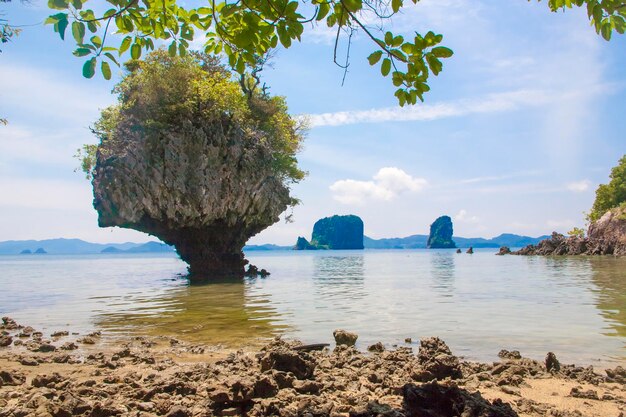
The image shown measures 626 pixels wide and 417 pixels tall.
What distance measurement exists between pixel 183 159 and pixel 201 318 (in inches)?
681

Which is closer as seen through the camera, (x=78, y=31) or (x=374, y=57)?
(x=78, y=31)

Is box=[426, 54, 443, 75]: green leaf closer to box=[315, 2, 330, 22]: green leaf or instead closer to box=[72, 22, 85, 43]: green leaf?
box=[315, 2, 330, 22]: green leaf

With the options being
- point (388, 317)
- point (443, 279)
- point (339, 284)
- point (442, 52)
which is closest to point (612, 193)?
point (443, 279)

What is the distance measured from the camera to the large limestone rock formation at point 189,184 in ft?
90.7

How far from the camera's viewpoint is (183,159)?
2844cm

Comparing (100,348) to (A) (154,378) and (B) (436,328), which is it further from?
(B) (436,328)

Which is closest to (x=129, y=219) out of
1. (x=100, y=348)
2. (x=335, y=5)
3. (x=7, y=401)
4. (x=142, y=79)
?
(x=142, y=79)

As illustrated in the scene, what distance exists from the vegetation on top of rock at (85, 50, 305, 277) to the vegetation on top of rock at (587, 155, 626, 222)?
65.9 metres

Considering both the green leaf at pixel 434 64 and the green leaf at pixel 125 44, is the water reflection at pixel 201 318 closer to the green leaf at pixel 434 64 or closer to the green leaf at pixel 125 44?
the green leaf at pixel 125 44

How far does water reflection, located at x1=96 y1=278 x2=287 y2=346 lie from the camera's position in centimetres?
1053

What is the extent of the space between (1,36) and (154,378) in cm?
564

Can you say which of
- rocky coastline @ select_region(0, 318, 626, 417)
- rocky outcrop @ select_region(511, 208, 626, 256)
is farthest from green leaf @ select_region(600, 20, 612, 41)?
rocky outcrop @ select_region(511, 208, 626, 256)

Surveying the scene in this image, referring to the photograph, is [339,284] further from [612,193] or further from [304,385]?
[612,193]

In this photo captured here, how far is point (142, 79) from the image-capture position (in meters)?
28.8
